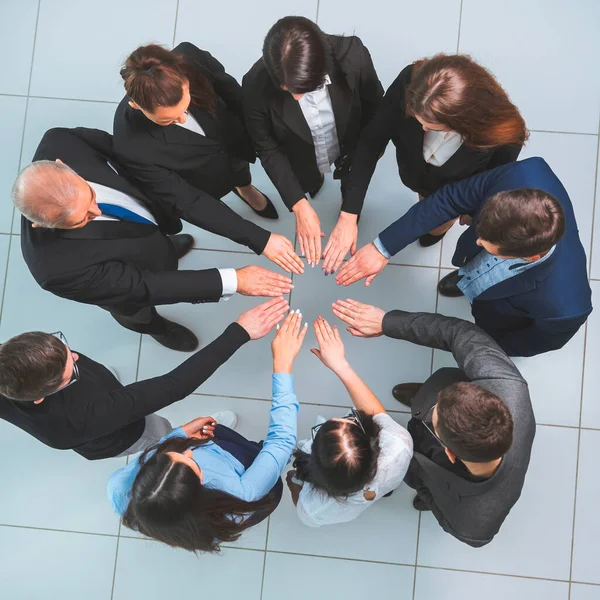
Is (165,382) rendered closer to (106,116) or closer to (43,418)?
(43,418)

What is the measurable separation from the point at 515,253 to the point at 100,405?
57.9 inches

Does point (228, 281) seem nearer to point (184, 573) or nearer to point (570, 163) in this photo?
point (184, 573)

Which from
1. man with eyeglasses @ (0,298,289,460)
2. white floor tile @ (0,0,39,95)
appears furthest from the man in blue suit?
white floor tile @ (0,0,39,95)

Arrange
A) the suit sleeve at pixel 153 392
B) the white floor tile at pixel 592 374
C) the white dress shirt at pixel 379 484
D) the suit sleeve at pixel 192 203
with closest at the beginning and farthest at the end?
1. the white dress shirt at pixel 379 484
2. the suit sleeve at pixel 153 392
3. the suit sleeve at pixel 192 203
4. the white floor tile at pixel 592 374

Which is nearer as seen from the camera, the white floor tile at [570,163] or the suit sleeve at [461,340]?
the suit sleeve at [461,340]

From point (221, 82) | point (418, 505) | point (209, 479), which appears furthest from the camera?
point (418, 505)

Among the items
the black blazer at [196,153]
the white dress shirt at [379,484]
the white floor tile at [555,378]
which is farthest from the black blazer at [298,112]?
the white floor tile at [555,378]

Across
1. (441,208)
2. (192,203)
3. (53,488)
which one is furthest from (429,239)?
(53,488)

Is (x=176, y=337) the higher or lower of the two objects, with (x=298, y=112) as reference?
lower

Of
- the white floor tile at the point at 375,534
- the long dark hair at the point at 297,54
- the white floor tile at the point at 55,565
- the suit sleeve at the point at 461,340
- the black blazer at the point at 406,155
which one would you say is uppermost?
the long dark hair at the point at 297,54

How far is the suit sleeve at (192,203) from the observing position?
2033 mm

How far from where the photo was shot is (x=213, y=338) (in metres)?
2.85

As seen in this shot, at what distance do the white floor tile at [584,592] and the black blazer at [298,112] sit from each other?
2.26m

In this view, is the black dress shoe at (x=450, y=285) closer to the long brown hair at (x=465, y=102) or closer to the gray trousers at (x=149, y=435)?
the long brown hair at (x=465, y=102)
